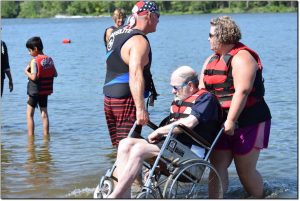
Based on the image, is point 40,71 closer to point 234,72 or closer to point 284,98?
point 234,72

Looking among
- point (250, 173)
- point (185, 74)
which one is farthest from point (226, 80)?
point (250, 173)

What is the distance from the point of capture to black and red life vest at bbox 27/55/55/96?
9.55m

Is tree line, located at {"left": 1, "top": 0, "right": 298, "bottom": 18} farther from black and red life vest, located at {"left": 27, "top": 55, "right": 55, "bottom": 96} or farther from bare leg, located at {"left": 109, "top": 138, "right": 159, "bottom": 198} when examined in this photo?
bare leg, located at {"left": 109, "top": 138, "right": 159, "bottom": 198}

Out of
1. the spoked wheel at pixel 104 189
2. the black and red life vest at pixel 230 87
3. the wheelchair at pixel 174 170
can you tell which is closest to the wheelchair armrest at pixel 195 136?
the wheelchair at pixel 174 170

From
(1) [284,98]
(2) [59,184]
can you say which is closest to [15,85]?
(1) [284,98]

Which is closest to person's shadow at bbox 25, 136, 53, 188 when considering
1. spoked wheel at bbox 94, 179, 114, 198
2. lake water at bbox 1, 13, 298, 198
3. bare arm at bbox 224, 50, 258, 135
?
lake water at bbox 1, 13, 298, 198

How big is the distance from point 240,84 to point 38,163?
11.2ft

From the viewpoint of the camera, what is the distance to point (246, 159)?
19.5 feet

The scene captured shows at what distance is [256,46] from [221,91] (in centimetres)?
2329

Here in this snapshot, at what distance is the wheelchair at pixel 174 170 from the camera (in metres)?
5.45

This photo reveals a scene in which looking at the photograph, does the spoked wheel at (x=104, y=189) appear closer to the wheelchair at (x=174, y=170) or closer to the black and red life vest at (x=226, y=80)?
the wheelchair at (x=174, y=170)

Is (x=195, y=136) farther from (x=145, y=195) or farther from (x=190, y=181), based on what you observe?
(x=145, y=195)

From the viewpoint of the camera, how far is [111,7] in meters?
56.7

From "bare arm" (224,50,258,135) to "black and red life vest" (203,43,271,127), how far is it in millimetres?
97
